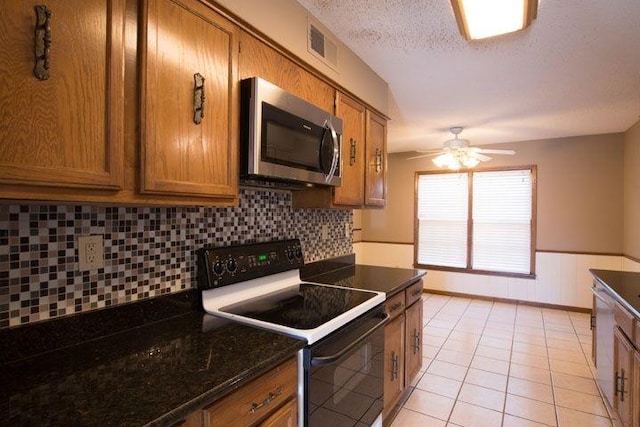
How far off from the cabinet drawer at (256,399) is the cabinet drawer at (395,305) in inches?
34.4

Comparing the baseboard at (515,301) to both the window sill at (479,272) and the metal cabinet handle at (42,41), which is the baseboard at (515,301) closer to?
the window sill at (479,272)

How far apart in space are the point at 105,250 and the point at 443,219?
16.0ft

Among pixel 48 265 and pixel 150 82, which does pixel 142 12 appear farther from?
pixel 48 265

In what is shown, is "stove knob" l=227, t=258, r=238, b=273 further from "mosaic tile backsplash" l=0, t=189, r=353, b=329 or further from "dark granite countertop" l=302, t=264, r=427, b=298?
"dark granite countertop" l=302, t=264, r=427, b=298

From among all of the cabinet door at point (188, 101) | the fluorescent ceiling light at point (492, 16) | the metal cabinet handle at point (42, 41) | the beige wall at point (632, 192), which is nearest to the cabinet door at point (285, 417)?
the cabinet door at point (188, 101)

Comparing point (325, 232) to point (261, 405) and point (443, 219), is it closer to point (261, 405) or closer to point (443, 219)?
point (261, 405)

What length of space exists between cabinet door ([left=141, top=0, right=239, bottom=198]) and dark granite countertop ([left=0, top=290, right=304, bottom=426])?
0.51m

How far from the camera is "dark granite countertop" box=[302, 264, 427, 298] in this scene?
6.71 ft

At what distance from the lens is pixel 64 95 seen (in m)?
0.85

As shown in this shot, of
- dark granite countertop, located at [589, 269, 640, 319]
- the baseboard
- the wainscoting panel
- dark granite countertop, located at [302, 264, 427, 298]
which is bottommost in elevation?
the baseboard

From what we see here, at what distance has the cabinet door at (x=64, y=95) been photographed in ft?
2.50

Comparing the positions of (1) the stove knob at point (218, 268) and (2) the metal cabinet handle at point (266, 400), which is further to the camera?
(1) the stove knob at point (218, 268)

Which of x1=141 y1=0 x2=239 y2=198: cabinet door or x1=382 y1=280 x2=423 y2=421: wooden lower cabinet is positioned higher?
x1=141 y1=0 x2=239 y2=198: cabinet door

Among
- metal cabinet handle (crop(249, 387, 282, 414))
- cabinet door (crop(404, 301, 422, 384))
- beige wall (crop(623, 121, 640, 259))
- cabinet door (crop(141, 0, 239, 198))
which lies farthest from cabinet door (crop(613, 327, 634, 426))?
beige wall (crop(623, 121, 640, 259))
